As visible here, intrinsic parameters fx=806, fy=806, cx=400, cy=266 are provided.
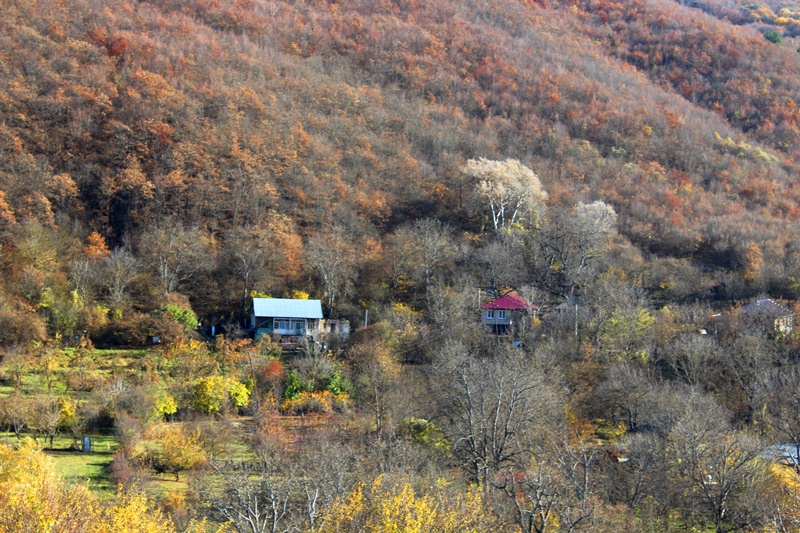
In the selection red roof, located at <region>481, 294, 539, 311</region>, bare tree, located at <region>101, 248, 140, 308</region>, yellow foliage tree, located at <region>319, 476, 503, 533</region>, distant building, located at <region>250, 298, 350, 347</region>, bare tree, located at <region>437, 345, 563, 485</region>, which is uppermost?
yellow foliage tree, located at <region>319, 476, 503, 533</region>

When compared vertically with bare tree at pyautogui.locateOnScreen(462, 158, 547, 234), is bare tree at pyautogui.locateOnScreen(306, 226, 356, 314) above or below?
below

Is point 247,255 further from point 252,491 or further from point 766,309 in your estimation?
point 766,309

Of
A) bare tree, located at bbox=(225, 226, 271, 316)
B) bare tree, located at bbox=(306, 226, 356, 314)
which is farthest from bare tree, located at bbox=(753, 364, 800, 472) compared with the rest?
bare tree, located at bbox=(225, 226, 271, 316)

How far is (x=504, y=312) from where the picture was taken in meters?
45.7

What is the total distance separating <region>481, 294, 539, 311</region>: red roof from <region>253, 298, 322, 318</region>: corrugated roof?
9568 mm

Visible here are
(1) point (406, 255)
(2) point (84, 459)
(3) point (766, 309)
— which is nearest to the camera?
(2) point (84, 459)

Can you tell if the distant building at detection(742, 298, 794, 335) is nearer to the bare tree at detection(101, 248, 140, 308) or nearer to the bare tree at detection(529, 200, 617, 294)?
the bare tree at detection(529, 200, 617, 294)

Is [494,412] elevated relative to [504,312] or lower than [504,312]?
elevated

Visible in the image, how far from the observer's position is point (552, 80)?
81438mm

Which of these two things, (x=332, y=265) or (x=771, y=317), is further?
(x=332, y=265)

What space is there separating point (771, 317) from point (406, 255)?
68.4ft

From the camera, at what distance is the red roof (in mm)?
45219

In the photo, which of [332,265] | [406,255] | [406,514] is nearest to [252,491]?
[406,514]

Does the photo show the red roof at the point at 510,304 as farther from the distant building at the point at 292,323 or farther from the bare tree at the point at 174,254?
the bare tree at the point at 174,254
